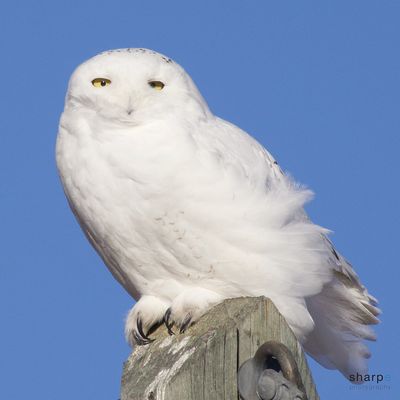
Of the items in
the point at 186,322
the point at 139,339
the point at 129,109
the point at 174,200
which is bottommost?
the point at 186,322

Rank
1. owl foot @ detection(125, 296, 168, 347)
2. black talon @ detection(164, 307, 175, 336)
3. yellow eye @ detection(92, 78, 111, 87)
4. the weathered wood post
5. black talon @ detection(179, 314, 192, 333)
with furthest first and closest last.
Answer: yellow eye @ detection(92, 78, 111, 87)
owl foot @ detection(125, 296, 168, 347)
black talon @ detection(164, 307, 175, 336)
black talon @ detection(179, 314, 192, 333)
the weathered wood post

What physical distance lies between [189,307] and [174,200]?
0.47m

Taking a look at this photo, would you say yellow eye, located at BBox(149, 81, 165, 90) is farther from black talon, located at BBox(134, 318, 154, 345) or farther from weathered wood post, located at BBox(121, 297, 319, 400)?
weathered wood post, located at BBox(121, 297, 319, 400)

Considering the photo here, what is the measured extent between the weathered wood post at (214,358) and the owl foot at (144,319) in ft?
2.48

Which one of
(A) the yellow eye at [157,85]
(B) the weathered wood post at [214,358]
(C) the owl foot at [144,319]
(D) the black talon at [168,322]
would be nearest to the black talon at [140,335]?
(C) the owl foot at [144,319]

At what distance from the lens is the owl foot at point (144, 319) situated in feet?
15.4

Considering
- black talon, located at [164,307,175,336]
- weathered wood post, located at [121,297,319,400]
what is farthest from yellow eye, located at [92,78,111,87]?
weathered wood post, located at [121,297,319,400]

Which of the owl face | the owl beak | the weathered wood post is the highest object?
the owl face

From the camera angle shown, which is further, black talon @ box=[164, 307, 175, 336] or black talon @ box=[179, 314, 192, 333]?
black talon @ box=[164, 307, 175, 336]

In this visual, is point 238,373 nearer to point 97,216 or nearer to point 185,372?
point 185,372

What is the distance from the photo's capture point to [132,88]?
4.81m

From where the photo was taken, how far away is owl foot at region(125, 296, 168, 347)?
470cm

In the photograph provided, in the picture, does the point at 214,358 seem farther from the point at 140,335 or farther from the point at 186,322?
the point at 140,335

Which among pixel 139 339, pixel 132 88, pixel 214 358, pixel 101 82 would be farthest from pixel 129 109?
pixel 214 358
